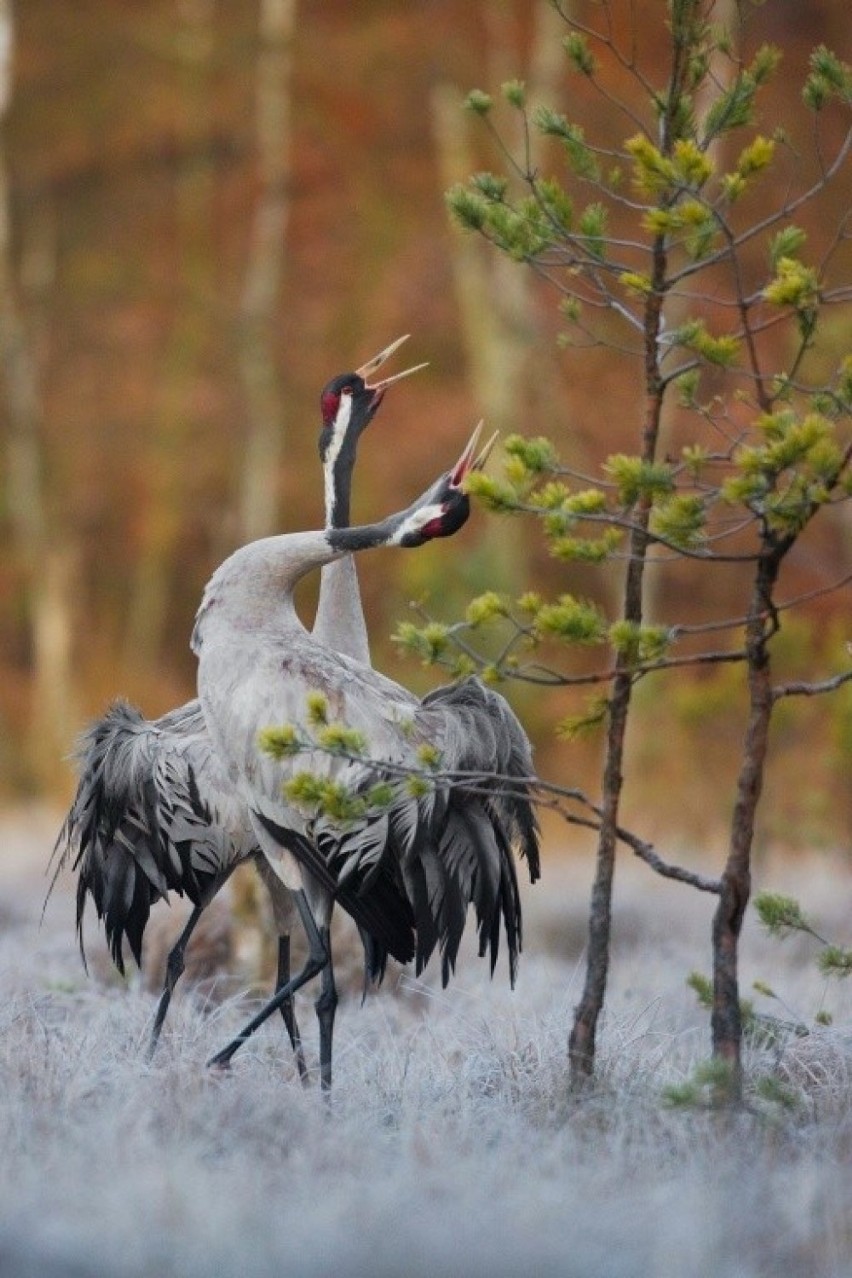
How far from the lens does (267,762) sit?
4164 mm

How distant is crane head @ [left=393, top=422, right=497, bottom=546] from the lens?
3.97 m

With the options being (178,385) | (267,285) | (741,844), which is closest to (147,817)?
(741,844)

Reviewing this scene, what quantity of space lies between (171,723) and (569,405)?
36.8 ft

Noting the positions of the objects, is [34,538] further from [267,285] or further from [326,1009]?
[326,1009]

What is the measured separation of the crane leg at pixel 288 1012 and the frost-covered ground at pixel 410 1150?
1.8 inches

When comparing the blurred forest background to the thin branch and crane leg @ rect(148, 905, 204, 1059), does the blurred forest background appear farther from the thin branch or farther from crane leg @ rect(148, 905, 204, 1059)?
the thin branch

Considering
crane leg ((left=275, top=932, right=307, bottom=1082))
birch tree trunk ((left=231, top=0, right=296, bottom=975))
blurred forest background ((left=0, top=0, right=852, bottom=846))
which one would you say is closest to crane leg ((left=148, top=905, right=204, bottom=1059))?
crane leg ((left=275, top=932, right=307, bottom=1082))

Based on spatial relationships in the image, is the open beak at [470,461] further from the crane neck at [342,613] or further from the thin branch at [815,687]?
the crane neck at [342,613]

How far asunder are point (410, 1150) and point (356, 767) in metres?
1.00

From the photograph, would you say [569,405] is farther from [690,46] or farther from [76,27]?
[690,46]

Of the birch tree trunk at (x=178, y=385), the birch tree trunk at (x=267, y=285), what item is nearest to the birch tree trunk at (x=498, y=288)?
the birch tree trunk at (x=267, y=285)

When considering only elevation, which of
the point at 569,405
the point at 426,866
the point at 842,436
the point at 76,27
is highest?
the point at 76,27

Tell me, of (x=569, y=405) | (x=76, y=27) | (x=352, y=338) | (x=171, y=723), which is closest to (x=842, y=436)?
(x=569, y=405)

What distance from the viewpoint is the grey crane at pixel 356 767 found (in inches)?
165
